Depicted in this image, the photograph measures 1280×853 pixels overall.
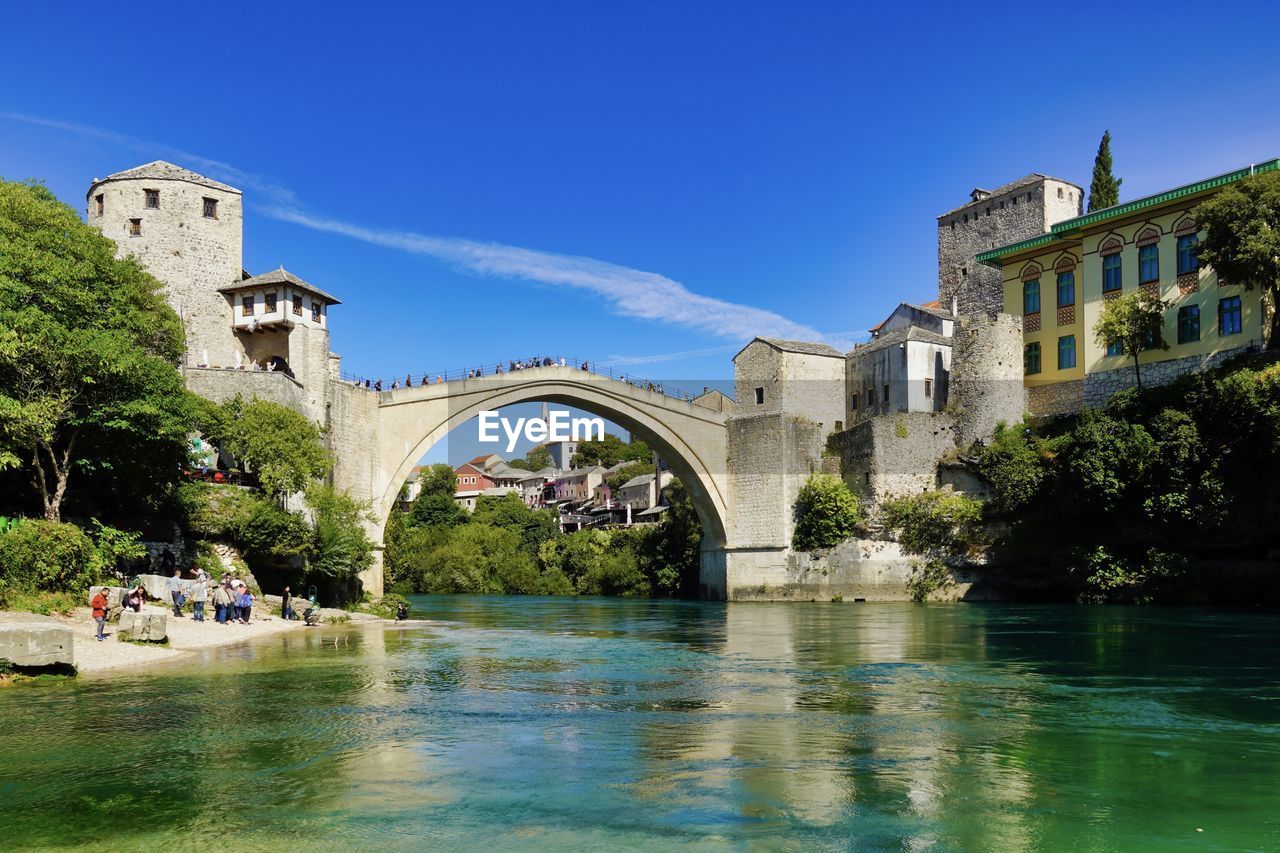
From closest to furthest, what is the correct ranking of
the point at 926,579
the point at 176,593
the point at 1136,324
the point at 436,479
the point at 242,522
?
the point at 176,593, the point at 242,522, the point at 1136,324, the point at 926,579, the point at 436,479

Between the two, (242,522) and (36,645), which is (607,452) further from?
(36,645)

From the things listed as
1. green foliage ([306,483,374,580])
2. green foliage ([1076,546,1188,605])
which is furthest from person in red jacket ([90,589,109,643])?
green foliage ([1076,546,1188,605])

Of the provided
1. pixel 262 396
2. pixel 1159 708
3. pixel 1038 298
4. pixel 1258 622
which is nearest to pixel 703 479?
pixel 1038 298

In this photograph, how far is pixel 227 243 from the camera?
129ft

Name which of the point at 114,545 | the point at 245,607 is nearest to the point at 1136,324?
the point at 245,607

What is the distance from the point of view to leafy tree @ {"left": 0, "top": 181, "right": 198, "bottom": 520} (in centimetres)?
2128

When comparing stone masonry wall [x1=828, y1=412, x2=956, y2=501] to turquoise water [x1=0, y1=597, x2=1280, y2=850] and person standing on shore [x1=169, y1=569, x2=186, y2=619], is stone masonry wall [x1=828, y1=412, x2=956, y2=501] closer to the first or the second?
turquoise water [x1=0, y1=597, x2=1280, y2=850]

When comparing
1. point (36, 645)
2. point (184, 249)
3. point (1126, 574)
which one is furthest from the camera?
point (184, 249)

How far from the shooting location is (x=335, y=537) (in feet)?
98.8

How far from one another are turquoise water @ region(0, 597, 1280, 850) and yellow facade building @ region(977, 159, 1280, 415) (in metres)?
19.1

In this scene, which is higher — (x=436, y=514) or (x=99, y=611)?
(x=436, y=514)

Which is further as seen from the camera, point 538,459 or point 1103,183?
point 538,459

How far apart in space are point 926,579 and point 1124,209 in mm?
14512

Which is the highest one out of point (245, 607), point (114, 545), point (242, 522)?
point (242, 522)
